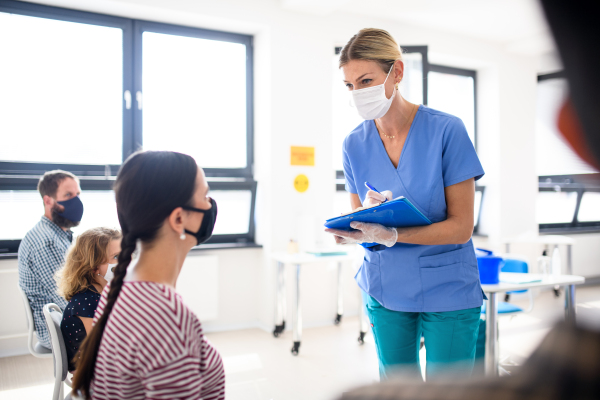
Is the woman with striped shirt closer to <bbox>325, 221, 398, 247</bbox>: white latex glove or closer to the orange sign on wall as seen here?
<bbox>325, 221, 398, 247</bbox>: white latex glove

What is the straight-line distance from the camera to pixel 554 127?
0.95ft

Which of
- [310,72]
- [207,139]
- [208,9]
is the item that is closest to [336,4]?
[310,72]

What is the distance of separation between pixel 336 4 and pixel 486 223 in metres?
3.23

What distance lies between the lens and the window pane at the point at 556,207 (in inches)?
235

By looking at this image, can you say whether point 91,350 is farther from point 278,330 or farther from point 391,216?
point 278,330

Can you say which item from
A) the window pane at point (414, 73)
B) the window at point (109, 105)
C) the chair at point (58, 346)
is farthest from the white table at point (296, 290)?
the chair at point (58, 346)

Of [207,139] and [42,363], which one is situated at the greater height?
[207,139]

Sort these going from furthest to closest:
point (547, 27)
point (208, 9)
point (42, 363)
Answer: point (208, 9)
point (42, 363)
point (547, 27)

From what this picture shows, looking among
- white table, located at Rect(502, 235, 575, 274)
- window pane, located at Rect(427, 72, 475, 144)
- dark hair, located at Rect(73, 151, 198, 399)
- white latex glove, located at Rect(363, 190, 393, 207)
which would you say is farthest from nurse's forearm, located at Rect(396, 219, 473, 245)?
window pane, located at Rect(427, 72, 475, 144)

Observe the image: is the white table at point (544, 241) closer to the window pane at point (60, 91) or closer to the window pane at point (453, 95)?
the window pane at point (453, 95)

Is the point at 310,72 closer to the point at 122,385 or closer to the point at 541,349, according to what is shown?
the point at 122,385

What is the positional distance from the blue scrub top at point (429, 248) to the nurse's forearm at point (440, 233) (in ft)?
0.23

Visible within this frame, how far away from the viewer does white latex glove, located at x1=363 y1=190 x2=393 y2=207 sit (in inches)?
52.6

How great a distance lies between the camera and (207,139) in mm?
4137
